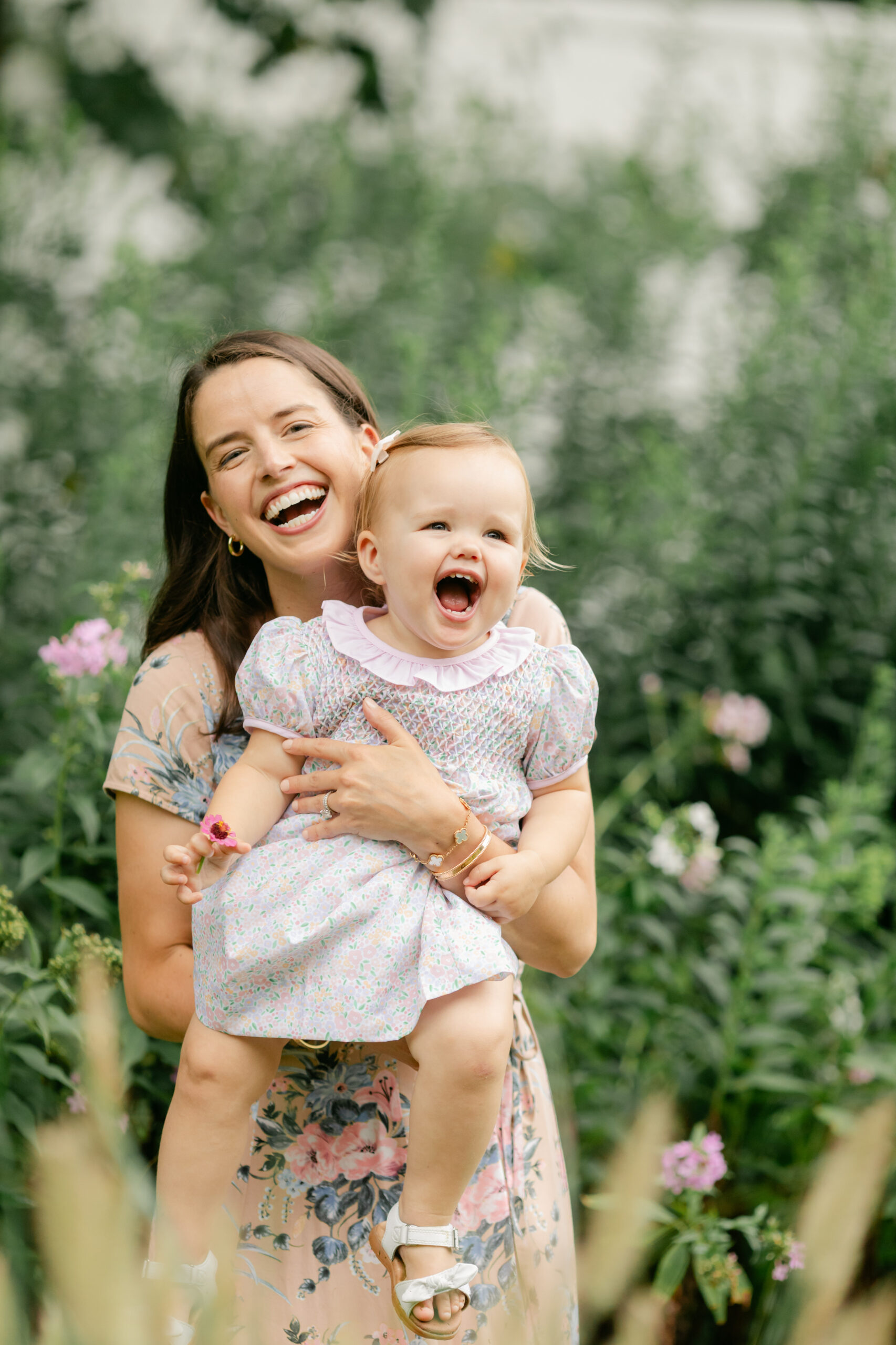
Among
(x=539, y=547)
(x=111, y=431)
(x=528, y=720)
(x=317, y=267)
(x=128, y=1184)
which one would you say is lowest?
(x=111, y=431)

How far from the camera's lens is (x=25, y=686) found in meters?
3.22

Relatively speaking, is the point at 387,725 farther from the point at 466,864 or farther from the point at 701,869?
the point at 701,869

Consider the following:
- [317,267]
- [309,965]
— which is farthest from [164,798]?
[317,267]

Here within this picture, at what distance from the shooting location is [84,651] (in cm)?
203

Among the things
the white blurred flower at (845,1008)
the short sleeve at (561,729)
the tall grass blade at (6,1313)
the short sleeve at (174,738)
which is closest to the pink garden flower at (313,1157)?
the short sleeve at (174,738)

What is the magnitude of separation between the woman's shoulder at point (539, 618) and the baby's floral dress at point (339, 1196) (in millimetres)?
582

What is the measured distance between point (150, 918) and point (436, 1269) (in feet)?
2.09

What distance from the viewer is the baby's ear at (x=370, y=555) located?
1.60m

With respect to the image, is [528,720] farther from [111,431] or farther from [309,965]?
[111,431]

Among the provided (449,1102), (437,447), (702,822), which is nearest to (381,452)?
(437,447)

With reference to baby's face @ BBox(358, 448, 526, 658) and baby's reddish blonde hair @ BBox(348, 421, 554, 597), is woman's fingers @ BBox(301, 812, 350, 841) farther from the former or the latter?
baby's reddish blonde hair @ BBox(348, 421, 554, 597)

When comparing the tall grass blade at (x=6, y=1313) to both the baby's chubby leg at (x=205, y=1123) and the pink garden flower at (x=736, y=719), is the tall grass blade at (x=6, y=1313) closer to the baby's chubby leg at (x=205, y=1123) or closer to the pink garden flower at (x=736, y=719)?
the baby's chubby leg at (x=205, y=1123)

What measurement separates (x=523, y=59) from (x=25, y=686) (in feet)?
15.0

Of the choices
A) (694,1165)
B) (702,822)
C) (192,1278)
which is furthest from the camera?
(702,822)
